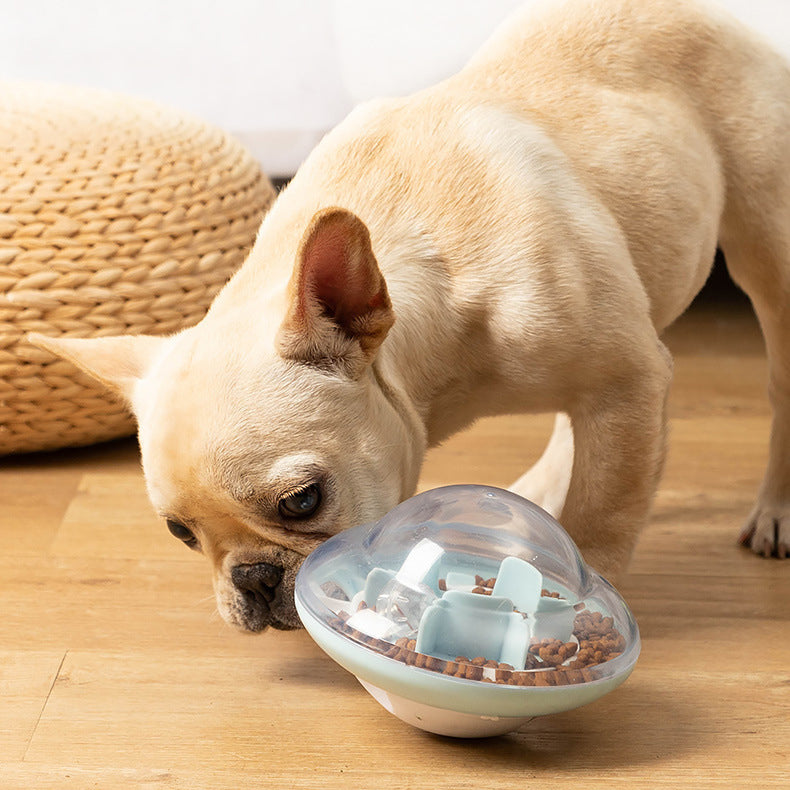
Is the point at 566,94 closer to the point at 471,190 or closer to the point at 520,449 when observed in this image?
the point at 471,190

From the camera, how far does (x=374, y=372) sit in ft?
5.39

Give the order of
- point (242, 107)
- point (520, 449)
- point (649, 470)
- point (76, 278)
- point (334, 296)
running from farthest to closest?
point (242, 107) < point (520, 449) < point (76, 278) < point (649, 470) < point (334, 296)

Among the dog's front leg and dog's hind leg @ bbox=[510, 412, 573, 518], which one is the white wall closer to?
dog's hind leg @ bbox=[510, 412, 573, 518]

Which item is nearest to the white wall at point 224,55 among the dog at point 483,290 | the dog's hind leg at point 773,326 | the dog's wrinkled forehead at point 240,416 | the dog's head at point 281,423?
the dog at point 483,290

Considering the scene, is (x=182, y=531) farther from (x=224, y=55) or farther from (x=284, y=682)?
(x=224, y=55)

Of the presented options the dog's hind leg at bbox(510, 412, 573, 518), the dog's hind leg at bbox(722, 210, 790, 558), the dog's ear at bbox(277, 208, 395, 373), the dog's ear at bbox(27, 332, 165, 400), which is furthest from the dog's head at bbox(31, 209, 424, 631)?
the dog's hind leg at bbox(722, 210, 790, 558)

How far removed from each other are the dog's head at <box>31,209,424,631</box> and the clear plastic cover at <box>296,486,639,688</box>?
8 centimetres

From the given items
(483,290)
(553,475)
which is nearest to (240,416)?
(483,290)

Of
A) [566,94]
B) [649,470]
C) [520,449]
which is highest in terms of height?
[566,94]

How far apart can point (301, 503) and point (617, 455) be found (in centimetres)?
57

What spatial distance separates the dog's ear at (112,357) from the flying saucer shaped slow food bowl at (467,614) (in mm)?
458

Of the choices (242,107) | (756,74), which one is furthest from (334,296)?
(242,107)

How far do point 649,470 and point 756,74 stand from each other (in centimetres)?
77

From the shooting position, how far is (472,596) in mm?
1442
